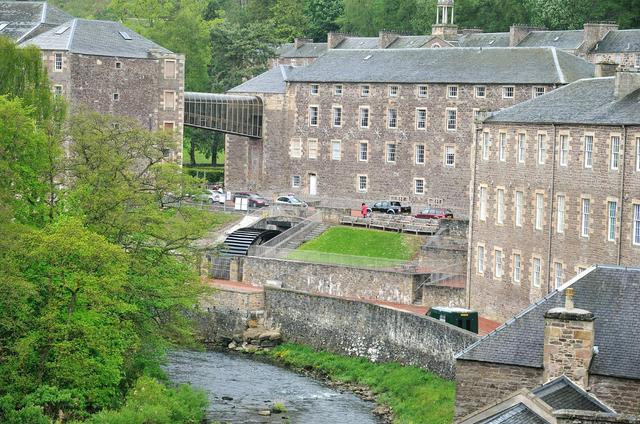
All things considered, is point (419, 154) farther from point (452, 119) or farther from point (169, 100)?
point (169, 100)

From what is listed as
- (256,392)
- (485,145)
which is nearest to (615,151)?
(485,145)

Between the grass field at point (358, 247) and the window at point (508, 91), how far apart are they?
11824 millimetres

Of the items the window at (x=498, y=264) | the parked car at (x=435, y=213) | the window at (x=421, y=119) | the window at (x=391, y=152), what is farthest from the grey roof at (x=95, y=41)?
the window at (x=498, y=264)

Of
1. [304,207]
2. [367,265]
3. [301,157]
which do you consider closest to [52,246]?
[367,265]

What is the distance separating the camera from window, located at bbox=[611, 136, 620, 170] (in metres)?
55.4

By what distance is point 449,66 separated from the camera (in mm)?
88750

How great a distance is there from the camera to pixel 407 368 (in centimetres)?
5800

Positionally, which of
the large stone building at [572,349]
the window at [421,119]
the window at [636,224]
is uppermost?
the window at [421,119]

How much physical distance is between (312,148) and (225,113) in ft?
21.7

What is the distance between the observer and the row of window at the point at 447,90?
83.8 meters

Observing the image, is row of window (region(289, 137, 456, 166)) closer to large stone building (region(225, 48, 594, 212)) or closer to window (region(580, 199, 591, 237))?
large stone building (region(225, 48, 594, 212))

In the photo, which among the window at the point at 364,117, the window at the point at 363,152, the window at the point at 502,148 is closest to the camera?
the window at the point at 502,148

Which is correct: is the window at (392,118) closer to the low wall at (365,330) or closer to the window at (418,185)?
the window at (418,185)

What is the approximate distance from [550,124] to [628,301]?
83.0 ft
